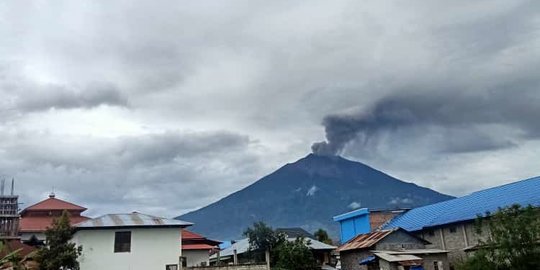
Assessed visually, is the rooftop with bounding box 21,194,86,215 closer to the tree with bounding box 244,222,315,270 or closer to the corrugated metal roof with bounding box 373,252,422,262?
the tree with bounding box 244,222,315,270

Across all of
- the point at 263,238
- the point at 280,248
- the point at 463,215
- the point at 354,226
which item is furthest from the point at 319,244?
the point at 354,226

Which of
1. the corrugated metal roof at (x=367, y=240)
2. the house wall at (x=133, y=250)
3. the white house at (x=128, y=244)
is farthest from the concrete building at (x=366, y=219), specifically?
the house wall at (x=133, y=250)

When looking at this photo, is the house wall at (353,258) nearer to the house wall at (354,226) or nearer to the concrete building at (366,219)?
the concrete building at (366,219)

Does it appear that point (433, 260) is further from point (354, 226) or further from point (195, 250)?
point (354, 226)

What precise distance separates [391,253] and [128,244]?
1600cm

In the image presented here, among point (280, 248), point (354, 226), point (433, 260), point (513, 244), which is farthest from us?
point (354, 226)

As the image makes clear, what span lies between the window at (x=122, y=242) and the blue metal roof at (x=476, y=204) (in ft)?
67.8

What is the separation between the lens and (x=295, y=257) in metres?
30.6

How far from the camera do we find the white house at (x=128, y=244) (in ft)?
107

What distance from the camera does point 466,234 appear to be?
116 feet

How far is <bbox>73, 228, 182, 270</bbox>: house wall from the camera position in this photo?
3256cm

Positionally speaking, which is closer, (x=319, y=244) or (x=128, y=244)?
(x=128, y=244)

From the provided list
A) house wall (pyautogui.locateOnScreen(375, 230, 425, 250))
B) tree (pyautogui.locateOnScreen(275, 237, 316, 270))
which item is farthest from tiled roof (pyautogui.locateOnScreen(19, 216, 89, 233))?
house wall (pyautogui.locateOnScreen(375, 230, 425, 250))

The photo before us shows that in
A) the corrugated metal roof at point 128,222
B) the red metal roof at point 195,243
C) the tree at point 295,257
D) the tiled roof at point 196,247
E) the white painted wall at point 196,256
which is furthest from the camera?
the red metal roof at point 195,243
